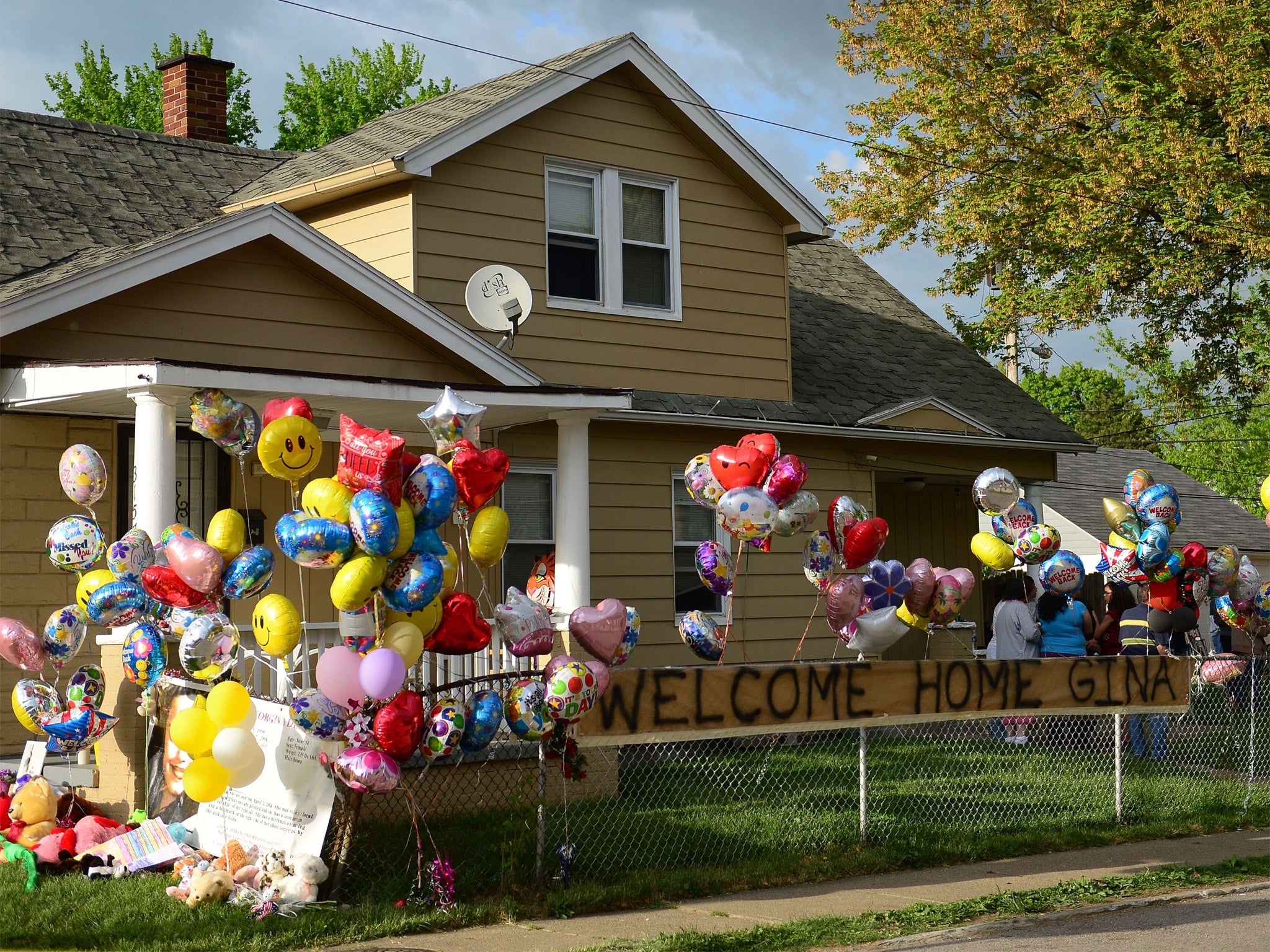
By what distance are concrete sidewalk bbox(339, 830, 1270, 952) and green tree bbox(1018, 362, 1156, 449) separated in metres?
44.3

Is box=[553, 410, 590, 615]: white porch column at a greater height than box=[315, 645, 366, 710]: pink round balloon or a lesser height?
greater

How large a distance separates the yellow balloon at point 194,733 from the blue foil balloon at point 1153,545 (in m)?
7.18

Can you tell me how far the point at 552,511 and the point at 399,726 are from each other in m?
6.33

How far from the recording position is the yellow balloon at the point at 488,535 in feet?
23.9

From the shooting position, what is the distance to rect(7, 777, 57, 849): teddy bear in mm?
7633

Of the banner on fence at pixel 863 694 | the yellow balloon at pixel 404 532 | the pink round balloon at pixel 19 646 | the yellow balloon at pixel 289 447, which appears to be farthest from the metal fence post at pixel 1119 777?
the pink round balloon at pixel 19 646

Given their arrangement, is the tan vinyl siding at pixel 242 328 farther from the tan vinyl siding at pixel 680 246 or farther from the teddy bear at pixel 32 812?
the teddy bear at pixel 32 812

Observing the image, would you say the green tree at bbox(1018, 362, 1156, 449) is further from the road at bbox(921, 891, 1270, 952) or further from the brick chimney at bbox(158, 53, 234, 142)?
the road at bbox(921, 891, 1270, 952)

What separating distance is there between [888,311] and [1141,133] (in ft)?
12.9

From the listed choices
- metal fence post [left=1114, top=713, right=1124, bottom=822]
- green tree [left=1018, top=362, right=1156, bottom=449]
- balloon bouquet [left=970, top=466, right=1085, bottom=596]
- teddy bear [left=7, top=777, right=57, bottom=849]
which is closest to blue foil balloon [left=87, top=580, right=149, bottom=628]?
teddy bear [left=7, top=777, right=57, bottom=849]

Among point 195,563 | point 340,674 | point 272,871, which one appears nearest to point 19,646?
point 195,563

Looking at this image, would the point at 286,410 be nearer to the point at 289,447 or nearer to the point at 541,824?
the point at 289,447

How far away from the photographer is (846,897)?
770 centimetres

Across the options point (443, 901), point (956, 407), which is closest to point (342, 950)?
point (443, 901)
